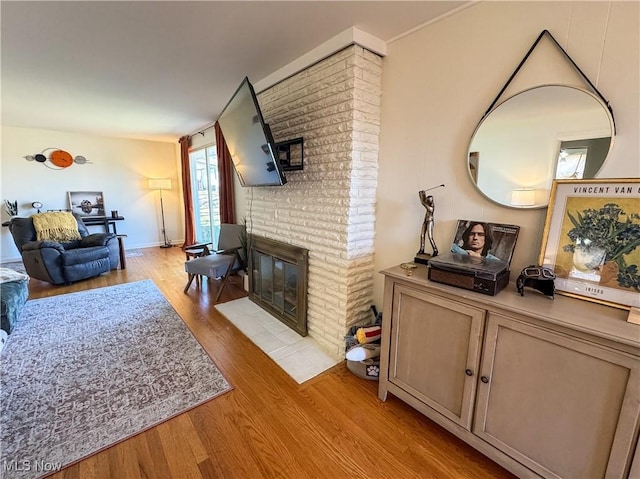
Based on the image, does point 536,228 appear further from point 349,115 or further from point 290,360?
point 290,360

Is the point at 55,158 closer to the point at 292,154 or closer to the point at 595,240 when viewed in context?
the point at 292,154

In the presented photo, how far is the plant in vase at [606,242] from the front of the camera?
3.79 feet

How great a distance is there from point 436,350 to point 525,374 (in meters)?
0.38

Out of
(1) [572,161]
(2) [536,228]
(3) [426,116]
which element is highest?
(3) [426,116]

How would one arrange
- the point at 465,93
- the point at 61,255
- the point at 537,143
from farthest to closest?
the point at 61,255 < the point at 465,93 < the point at 537,143

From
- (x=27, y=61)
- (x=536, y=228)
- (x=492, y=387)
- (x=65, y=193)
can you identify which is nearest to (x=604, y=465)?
(x=492, y=387)

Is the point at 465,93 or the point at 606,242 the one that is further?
the point at 465,93

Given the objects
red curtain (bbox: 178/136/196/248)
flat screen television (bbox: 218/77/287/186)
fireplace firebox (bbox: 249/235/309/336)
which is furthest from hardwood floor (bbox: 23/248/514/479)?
red curtain (bbox: 178/136/196/248)

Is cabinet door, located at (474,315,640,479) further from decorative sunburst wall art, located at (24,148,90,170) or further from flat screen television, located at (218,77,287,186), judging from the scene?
decorative sunburst wall art, located at (24,148,90,170)

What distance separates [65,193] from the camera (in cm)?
521

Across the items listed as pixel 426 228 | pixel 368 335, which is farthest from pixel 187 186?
pixel 426 228

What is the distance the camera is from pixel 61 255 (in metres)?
3.69

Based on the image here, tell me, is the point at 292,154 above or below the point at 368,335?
above

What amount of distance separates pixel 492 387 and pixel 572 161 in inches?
42.2
